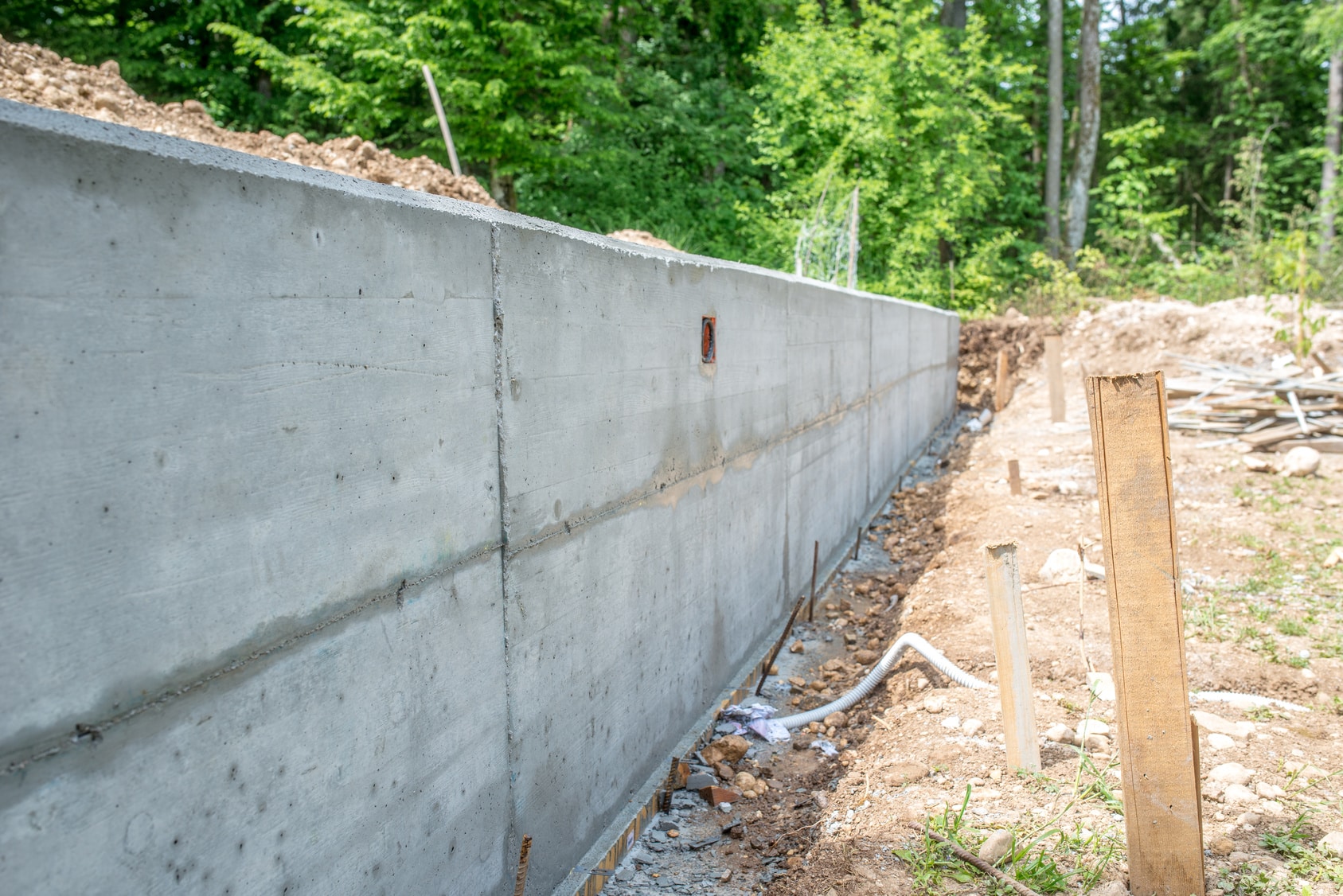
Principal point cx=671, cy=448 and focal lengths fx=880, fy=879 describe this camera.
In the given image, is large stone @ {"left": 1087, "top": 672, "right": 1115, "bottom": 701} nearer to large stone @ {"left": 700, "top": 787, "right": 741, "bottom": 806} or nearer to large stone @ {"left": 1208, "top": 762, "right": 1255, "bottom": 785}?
large stone @ {"left": 1208, "top": 762, "right": 1255, "bottom": 785}

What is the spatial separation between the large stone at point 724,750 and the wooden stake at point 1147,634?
1.84 metres

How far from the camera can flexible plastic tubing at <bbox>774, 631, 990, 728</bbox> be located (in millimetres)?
4266

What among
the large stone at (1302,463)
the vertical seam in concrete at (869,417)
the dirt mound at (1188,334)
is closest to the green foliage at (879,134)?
the dirt mound at (1188,334)

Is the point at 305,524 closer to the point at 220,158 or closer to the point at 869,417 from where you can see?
the point at 220,158

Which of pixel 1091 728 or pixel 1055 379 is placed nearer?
pixel 1091 728

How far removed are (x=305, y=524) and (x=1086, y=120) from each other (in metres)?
26.2

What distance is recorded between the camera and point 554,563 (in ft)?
8.97

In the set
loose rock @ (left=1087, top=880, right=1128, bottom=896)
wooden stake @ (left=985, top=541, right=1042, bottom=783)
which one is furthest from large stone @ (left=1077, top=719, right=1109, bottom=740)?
loose rock @ (left=1087, top=880, right=1128, bottom=896)

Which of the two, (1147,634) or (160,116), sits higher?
(160,116)

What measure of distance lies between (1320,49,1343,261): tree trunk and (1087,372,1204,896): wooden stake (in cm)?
2355

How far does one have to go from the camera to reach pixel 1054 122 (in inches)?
960

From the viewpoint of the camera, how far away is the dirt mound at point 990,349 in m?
18.3

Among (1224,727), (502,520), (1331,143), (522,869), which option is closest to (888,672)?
(1224,727)

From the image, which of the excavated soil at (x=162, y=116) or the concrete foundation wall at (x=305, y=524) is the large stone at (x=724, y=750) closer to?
the concrete foundation wall at (x=305, y=524)
